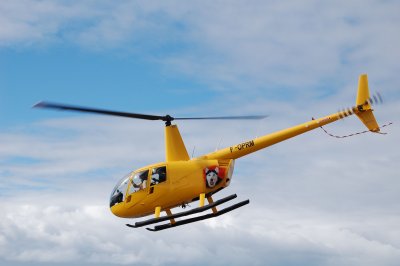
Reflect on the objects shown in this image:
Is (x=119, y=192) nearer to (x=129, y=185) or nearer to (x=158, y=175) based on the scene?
(x=129, y=185)

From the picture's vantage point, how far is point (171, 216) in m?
32.0

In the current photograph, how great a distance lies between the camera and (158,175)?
109 feet

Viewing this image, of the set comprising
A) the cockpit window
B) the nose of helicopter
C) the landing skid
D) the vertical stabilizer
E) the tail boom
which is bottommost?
the landing skid

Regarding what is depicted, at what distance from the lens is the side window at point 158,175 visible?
33031 millimetres

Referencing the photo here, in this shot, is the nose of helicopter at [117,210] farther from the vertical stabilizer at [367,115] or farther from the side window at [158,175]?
the vertical stabilizer at [367,115]

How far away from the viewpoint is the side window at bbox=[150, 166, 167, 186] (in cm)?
3303

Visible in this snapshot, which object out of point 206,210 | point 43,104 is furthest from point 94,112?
point 206,210

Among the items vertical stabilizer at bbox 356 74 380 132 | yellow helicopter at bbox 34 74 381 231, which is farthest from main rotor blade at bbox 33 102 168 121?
vertical stabilizer at bbox 356 74 380 132

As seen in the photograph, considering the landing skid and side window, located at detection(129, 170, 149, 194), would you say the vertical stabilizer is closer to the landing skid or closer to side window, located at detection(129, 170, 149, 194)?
the landing skid

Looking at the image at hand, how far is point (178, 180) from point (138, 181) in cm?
272

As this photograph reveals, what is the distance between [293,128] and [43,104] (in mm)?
15748

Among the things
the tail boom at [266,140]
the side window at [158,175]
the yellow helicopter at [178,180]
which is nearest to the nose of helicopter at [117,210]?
the yellow helicopter at [178,180]

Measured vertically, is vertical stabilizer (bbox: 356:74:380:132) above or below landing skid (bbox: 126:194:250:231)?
above

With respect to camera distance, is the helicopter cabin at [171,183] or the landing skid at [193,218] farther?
the helicopter cabin at [171,183]
